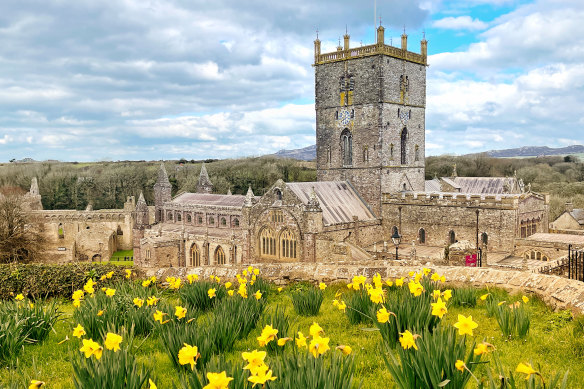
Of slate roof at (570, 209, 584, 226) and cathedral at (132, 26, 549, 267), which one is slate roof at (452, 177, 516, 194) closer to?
cathedral at (132, 26, 549, 267)

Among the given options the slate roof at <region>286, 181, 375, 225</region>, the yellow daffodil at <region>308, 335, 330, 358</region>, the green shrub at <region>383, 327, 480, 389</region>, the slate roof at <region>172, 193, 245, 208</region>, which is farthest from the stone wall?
the slate roof at <region>172, 193, 245, 208</region>

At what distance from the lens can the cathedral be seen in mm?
28859

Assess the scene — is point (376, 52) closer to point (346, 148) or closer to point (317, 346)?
point (346, 148)

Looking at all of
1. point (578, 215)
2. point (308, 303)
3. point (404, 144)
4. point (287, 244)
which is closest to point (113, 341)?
point (308, 303)

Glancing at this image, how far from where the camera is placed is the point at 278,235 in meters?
30.7

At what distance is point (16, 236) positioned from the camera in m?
39.3

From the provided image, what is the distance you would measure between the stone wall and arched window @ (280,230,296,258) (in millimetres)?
17186

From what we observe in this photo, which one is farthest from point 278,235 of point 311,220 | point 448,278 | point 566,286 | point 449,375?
point 449,375

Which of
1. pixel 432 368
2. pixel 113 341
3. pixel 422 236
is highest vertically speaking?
pixel 113 341

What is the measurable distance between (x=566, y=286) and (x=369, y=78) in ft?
85.3

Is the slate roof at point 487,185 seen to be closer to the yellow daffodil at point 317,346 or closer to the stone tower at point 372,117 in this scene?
the stone tower at point 372,117

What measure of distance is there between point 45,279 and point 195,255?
3038 centimetres

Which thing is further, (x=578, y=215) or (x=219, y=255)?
(x=578, y=215)

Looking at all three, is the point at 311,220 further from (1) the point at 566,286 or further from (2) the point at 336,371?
(2) the point at 336,371
